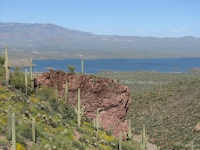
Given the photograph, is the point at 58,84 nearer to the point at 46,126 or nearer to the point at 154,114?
the point at 46,126

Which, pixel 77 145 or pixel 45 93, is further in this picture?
pixel 45 93

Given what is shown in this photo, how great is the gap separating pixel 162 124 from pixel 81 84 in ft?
54.4

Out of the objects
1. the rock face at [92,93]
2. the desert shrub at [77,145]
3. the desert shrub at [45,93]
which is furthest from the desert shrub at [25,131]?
the rock face at [92,93]

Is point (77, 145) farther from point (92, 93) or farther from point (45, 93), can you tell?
point (92, 93)

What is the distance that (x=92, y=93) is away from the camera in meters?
22.6

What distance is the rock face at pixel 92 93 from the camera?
22.4m

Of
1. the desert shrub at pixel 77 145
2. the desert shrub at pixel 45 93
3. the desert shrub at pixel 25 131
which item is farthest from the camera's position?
the desert shrub at pixel 45 93

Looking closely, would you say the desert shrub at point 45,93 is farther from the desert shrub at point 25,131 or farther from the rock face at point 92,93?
the desert shrub at point 25,131

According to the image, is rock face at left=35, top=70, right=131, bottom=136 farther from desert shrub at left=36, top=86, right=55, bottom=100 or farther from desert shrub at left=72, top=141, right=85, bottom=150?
desert shrub at left=72, top=141, right=85, bottom=150

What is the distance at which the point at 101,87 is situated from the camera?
22.8 meters

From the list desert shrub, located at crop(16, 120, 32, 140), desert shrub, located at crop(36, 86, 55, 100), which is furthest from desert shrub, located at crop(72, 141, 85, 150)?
desert shrub, located at crop(36, 86, 55, 100)

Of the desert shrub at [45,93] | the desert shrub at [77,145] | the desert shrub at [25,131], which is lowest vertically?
the desert shrub at [77,145]

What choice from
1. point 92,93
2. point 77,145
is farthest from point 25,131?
point 92,93

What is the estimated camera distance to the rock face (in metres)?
22.4
